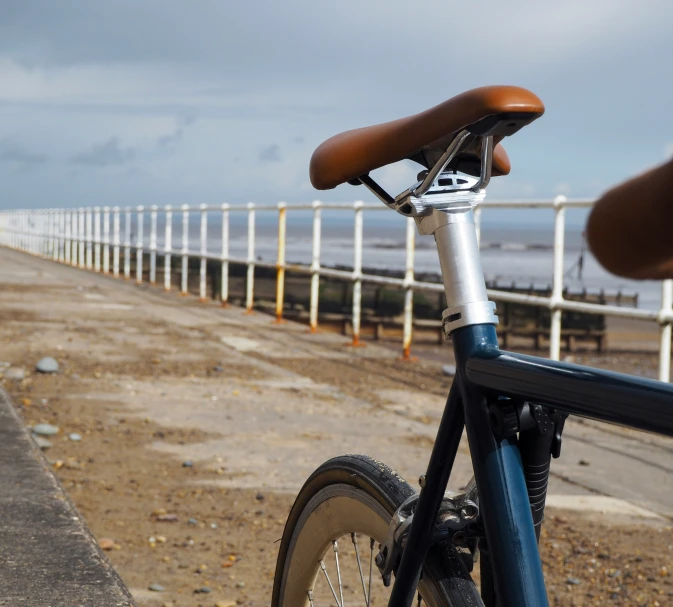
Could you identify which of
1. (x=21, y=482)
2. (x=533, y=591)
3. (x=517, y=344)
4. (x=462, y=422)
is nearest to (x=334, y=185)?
(x=462, y=422)

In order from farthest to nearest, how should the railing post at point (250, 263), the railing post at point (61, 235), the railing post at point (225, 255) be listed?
1. the railing post at point (61, 235)
2. the railing post at point (225, 255)
3. the railing post at point (250, 263)

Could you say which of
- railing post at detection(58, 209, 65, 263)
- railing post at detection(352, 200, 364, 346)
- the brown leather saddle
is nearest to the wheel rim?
the brown leather saddle

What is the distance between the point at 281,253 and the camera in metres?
11.6

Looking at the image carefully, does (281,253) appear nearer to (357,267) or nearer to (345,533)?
(357,267)

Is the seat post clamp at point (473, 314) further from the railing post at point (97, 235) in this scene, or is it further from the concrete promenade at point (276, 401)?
the railing post at point (97, 235)

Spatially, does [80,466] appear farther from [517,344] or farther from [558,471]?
[517,344]

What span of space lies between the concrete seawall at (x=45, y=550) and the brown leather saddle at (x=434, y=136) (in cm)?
145

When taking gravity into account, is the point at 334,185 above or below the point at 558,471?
above

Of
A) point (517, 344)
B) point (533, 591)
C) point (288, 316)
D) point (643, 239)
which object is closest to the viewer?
point (643, 239)

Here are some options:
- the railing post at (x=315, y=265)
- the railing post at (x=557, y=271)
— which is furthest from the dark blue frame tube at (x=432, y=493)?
the railing post at (x=315, y=265)

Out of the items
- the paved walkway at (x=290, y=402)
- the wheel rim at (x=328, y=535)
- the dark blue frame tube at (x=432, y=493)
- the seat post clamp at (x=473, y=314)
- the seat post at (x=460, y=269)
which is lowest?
the paved walkway at (x=290, y=402)

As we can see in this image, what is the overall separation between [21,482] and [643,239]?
314 centimetres

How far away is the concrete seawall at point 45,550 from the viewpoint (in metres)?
2.51

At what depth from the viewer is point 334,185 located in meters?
1.44
